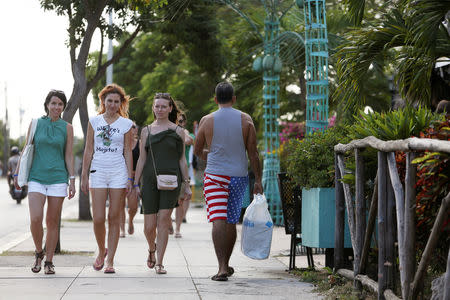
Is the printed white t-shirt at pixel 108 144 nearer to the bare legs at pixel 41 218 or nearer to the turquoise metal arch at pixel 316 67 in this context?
the bare legs at pixel 41 218

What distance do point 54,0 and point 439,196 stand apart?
764cm

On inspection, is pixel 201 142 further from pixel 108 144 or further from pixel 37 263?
pixel 37 263

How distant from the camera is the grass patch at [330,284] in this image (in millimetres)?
6258

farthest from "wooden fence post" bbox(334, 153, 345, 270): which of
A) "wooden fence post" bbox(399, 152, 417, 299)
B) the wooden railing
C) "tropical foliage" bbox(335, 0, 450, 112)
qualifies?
"wooden fence post" bbox(399, 152, 417, 299)

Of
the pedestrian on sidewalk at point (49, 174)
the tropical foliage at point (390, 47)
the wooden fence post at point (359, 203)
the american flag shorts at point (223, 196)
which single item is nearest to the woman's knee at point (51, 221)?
the pedestrian on sidewalk at point (49, 174)

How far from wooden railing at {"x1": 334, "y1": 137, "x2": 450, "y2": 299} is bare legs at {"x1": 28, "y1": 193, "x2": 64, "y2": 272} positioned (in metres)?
2.86

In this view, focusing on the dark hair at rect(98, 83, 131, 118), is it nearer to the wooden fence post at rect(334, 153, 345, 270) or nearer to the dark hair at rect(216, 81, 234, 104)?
the dark hair at rect(216, 81, 234, 104)

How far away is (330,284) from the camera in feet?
22.9

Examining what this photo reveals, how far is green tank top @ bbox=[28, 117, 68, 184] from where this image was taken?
7910 mm

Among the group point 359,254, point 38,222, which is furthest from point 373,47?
point 38,222

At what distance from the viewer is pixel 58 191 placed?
7.93m

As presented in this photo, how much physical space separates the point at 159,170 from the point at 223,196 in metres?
0.83

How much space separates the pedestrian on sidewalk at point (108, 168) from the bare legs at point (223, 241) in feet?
3.49

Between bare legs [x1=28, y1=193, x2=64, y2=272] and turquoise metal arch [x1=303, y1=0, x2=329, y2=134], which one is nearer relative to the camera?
bare legs [x1=28, y1=193, x2=64, y2=272]
